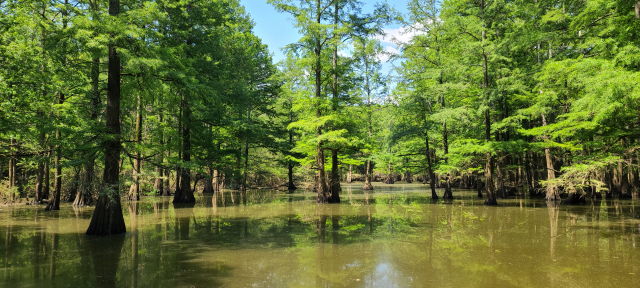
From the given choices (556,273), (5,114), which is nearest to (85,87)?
(5,114)

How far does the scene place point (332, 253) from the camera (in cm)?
828

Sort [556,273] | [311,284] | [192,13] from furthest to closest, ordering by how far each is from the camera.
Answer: [192,13]
[556,273]
[311,284]

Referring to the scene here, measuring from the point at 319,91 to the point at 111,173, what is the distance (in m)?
14.1

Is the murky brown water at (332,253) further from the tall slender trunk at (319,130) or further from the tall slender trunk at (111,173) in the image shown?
the tall slender trunk at (319,130)

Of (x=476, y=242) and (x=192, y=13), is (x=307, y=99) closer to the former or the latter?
(x=192, y=13)

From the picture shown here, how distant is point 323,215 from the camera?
16.0 metres

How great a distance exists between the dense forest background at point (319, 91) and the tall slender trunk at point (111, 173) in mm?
42

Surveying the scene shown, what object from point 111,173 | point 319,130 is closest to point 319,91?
point 319,130

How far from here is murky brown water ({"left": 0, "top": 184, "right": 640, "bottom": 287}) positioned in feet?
20.4

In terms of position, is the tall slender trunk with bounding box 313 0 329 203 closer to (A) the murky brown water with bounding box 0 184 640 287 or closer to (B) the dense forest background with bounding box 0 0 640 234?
(B) the dense forest background with bounding box 0 0 640 234

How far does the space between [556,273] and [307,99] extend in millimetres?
16564

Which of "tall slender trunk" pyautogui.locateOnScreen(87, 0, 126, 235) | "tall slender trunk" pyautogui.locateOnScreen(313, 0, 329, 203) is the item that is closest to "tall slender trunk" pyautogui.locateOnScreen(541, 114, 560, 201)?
"tall slender trunk" pyautogui.locateOnScreen(313, 0, 329, 203)

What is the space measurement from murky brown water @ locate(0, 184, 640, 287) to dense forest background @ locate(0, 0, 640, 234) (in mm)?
1954

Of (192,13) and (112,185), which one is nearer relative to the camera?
(112,185)
